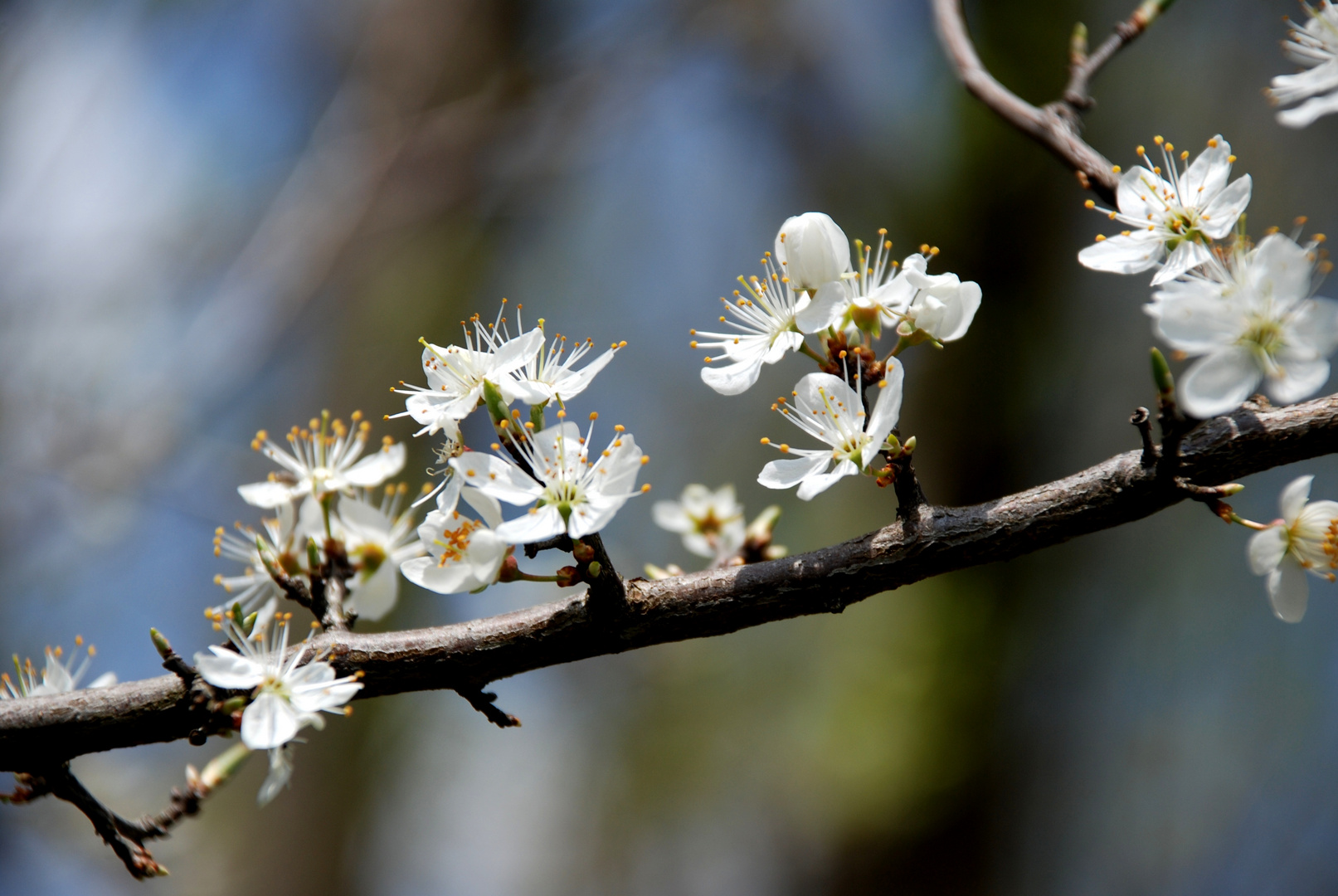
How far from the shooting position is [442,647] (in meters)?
1.01

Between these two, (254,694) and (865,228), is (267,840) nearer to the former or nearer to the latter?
(254,694)

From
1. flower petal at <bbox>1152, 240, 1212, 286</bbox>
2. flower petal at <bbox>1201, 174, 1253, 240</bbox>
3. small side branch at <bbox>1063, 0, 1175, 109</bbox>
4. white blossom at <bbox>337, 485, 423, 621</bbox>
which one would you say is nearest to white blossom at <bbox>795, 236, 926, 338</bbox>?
flower petal at <bbox>1152, 240, 1212, 286</bbox>

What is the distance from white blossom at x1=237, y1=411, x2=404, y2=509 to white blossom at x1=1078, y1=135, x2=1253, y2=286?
1.04m

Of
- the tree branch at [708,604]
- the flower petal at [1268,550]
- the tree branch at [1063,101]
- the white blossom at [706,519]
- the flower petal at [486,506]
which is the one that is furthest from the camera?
the white blossom at [706,519]

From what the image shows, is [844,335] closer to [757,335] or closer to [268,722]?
[757,335]

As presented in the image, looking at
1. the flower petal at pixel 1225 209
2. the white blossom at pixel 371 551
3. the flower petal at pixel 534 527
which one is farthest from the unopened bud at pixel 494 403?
the flower petal at pixel 1225 209

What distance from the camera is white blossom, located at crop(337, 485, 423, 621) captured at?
1.30 m

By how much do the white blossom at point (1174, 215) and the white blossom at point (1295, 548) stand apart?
0.37 metres

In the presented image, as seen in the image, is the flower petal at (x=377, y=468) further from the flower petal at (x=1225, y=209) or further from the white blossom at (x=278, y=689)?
the flower petal at (x=1225, y=209)

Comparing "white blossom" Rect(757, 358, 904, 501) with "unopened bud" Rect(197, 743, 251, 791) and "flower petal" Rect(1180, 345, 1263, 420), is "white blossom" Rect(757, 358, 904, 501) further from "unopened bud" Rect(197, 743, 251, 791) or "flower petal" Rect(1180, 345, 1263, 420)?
"unopened bud" Rect(197, 743, 251, 791)

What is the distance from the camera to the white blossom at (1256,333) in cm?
80

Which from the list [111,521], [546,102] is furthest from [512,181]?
[111,521]

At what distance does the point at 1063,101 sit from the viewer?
138 centimetres

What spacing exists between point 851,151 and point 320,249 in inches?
125
